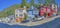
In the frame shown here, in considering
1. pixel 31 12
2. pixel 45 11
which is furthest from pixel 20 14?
pixel 45 11

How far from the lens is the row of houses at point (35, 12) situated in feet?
8.25

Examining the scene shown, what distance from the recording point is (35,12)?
8.41ft

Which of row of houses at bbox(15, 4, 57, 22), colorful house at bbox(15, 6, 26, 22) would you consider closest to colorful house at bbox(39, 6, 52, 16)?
row of houses at bbox(15, 4, 57, 22)

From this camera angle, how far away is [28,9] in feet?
8.54

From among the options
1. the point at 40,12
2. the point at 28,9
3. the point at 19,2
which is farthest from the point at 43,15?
the point at 19,2

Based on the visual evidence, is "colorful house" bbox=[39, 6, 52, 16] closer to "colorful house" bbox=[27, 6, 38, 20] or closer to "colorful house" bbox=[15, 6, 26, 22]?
"colorful house" bbox=[27, 6, 38, 20]

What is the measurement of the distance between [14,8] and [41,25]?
471 mm

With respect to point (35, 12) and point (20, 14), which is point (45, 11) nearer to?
point (35, 12)

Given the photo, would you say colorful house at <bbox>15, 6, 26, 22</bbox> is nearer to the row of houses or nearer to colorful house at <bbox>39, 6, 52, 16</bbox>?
the row of houses

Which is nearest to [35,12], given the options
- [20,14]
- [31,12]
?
[31,12]

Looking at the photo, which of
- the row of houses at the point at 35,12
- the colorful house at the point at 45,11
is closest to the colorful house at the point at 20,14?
the row of houses at the point at 35,12

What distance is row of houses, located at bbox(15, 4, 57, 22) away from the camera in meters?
2.52

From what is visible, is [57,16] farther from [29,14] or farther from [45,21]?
[29,14]

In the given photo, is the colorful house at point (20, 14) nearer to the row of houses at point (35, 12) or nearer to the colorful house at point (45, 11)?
the row of houses at point (35, 12)
